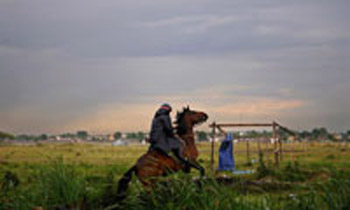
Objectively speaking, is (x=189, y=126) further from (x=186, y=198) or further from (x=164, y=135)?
(x=186, y=198)

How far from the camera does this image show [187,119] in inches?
516

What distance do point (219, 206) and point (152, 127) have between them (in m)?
4.69

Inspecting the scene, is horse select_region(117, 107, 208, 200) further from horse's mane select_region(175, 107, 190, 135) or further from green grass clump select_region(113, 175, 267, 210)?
green grass clump select_region(113, 175, 267, 210)

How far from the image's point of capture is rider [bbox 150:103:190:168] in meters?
11.1

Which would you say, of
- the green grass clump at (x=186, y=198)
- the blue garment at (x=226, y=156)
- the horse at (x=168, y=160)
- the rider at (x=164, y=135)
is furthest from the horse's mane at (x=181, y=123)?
the blue garment at (x=226, y=156)

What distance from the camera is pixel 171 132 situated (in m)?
11.2

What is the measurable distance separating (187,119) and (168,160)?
2097mm

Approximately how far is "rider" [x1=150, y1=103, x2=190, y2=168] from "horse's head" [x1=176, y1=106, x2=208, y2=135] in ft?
4.63

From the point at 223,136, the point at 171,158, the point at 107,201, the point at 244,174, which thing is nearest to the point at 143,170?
the point at 171,158

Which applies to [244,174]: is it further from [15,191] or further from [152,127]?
[15,191]

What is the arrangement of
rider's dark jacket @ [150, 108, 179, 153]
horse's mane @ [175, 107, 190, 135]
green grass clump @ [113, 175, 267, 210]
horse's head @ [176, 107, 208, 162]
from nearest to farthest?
1. green grass clump @ [113, 175, 267, 210]
2. rider's dark jacket @ [150, 108, 179, 153]
3. horse's head @ [176, 107, 208, 162]
4. horse's mane @ [175, 107, 190, 135]

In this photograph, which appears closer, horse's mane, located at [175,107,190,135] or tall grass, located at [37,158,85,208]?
tall grass, located at [37,158,85,208]

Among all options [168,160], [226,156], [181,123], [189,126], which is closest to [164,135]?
[168,160]

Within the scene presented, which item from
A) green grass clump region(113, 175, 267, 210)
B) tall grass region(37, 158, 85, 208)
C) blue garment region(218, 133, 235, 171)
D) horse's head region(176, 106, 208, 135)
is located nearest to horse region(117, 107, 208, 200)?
horse's head region(176, 106, 208, 135)
